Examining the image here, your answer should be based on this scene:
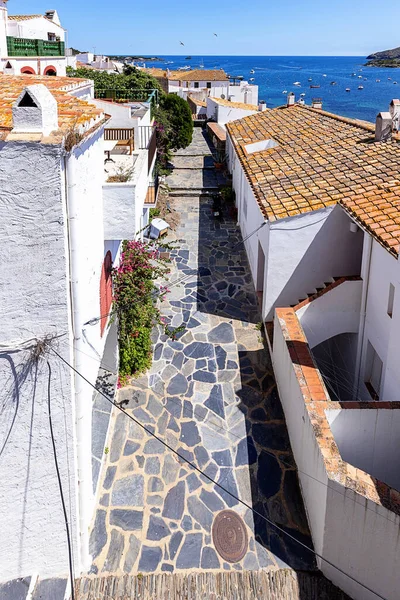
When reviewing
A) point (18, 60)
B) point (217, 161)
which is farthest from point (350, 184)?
point (18, 60)

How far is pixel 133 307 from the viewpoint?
43.9 feet

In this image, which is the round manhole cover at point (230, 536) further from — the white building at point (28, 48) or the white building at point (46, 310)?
the white building at point (28, 48)

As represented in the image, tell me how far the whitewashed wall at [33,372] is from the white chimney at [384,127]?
14.1 meters

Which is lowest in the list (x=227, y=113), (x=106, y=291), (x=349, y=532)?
(x=349, y=532)

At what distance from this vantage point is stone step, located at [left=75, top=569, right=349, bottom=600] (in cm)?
900

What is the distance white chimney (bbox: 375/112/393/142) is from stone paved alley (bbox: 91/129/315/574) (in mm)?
7382

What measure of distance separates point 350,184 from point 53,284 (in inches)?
418

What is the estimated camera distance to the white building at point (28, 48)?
36350 mm

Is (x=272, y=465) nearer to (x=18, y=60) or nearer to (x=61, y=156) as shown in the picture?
(x=61, y=156)

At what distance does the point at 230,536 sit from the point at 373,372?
239 inches

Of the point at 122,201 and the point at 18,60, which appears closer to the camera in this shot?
the point at 122,201

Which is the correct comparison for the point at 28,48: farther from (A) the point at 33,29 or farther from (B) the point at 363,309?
(B) the point at 363,309

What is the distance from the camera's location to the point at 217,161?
117 feet

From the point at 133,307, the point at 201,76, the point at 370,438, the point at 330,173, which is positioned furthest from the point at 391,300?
the point at 201,76
